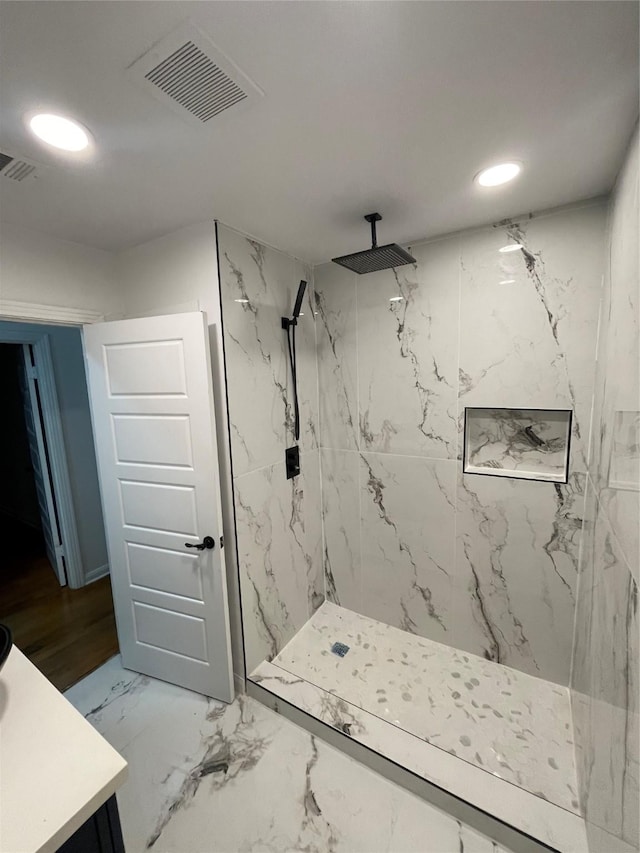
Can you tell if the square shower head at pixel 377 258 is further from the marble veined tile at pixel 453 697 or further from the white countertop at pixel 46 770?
the marble veined tile at pixel 453 697

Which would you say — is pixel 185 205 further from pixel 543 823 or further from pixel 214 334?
pixel 543 823

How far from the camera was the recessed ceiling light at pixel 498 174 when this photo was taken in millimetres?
1284

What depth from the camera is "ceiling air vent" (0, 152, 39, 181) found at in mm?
1127

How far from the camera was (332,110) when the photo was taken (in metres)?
0.97

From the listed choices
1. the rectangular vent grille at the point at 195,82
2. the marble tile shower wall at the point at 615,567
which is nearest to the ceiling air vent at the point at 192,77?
the rectangular vent grille at the point at 195,82

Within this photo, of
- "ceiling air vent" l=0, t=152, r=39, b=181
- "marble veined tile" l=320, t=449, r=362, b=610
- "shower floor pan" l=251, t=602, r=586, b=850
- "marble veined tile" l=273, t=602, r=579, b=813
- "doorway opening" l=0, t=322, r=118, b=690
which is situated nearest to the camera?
"ceiling air vent" l=0, t=152, r=39, b=181

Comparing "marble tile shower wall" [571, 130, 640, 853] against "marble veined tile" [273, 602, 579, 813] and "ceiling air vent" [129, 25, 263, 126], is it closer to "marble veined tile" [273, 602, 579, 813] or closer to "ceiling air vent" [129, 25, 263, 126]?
"marble veined tile" [273, 602, 579, 813]

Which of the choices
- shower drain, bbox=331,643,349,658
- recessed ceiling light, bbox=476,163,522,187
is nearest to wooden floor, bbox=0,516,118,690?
shower drain, bbox=331,643,349,658

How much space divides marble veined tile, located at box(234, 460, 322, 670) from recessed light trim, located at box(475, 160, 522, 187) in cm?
164

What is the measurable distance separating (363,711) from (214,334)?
197 cm

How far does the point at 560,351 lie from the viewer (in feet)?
5.51

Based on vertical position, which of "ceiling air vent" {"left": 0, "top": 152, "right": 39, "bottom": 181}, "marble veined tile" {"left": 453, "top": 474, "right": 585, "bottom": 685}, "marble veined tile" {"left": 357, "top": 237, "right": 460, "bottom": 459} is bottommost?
"marble veined tile" {"left": 453, "top": 474, "right": 585, "bottom": 685}

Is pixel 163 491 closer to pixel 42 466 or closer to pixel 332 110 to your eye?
pixel 332 110

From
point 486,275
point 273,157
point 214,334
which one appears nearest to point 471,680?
point 486,275
